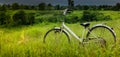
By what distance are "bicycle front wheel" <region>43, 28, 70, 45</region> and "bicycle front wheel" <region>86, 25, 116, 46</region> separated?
82 cm

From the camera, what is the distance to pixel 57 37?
1103cm

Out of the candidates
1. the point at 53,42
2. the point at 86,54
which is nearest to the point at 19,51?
the point at 53,42

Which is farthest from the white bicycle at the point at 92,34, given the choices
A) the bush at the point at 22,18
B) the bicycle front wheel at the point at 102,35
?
the bush at the point at 22,18

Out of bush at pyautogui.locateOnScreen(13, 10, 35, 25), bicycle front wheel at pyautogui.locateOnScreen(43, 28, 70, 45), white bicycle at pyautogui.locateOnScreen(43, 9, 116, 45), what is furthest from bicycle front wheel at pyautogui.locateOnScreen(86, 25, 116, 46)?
bush at pyautogui.locateOnScreen(13, 10, 35, 25)

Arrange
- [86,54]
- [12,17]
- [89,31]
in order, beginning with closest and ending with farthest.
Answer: [86,54] < [89,31] < [12,17]

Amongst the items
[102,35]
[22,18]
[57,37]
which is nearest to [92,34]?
[102,35]

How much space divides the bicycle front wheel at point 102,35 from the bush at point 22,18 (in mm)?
49338

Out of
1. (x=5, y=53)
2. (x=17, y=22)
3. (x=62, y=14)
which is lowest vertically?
(x=17, y=22)

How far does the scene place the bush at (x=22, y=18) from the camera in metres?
62.2

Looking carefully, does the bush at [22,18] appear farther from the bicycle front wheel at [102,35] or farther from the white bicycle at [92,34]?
the bicycle front wheel at [102,35]

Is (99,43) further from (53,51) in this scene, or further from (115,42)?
(53,51)

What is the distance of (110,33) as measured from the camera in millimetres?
10250

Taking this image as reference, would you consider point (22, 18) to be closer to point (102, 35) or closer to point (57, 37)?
point (57, 37)

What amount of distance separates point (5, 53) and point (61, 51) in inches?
60.3
